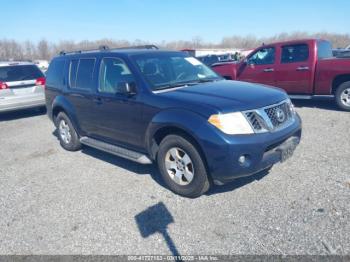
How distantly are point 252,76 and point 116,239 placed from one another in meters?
7.25

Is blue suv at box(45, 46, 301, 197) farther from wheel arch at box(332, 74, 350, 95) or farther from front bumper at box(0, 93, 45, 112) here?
wheel arch at box(332, 74, 350, 95)

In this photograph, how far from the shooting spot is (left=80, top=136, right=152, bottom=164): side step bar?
4418 millimetres

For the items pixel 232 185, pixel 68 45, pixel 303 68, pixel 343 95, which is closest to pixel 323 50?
pixel 303 68

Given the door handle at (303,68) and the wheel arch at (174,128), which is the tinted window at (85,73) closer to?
the wheel arch at (174,128)

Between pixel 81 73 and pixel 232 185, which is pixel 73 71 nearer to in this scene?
pixel 81 73

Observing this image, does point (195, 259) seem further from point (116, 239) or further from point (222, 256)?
point (116, 239)

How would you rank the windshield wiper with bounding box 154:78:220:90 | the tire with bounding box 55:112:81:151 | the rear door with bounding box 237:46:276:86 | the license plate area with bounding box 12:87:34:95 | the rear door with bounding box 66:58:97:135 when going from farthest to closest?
the license plate area with bounding box 12:87:34:95
the rear door with bounding box 237:46:276:86
the tire with bounding box 55:112:81:151
the rear door with bounding box 66:58:97:135
the windshield wiper with bounding box 154:78:220:90

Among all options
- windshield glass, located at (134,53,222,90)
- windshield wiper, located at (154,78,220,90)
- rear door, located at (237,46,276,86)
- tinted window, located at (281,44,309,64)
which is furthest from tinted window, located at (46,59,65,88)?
tinted window, located at (281,44,309,64)

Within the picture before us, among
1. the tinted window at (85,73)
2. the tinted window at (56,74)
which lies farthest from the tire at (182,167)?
the tinted window at (56,74)

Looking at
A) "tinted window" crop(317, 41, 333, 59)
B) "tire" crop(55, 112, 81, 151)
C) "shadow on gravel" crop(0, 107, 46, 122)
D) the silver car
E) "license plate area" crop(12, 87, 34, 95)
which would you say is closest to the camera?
"tire" crop(55, 112, 81, 151)

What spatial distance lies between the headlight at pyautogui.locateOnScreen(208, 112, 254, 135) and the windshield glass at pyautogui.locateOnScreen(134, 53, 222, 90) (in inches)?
45.7

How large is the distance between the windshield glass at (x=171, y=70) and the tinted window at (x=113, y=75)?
226 mm

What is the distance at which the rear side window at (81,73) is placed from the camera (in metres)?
5.29

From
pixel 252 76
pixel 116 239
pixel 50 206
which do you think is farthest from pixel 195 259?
pixel 252 76
